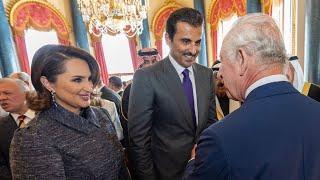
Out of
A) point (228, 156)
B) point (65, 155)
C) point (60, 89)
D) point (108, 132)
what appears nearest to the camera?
point (228, 156)

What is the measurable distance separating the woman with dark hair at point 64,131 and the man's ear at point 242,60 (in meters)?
0.85

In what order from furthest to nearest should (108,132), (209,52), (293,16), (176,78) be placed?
(209,52), (293,16), (176,78), (108,132)

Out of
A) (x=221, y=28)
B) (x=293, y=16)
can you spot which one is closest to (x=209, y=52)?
(x=221, y=28)

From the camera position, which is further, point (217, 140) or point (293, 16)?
point (293, 16)

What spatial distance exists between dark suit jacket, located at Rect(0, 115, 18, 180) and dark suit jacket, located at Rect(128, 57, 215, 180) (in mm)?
893

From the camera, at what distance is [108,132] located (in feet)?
4.86

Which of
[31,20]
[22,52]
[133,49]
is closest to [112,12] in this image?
[31,20]

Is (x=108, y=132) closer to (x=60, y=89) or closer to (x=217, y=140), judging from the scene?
(x=60, y=89)

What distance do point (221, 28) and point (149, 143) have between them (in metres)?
6.71

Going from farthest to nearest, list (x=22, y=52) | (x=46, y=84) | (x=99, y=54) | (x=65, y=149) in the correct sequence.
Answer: (x=99, y=54) < (x=22, y=52) < (x=46, y=84) < (x=65, y=149)

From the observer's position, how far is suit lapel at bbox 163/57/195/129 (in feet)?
5.51

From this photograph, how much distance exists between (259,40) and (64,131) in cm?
98

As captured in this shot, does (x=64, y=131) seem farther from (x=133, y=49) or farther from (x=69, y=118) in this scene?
(x=133, y=49)

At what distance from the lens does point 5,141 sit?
1.92 metres
